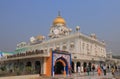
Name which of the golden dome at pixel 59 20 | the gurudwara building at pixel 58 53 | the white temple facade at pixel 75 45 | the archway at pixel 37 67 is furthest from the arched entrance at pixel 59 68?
the golden dome at pixel 59 20

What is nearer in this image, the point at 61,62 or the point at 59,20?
the point at 61,62

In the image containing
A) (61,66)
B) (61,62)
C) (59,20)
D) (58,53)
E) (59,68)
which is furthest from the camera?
(59,20)

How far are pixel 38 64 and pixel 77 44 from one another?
18598 millimetres

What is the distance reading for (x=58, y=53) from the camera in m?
31.9

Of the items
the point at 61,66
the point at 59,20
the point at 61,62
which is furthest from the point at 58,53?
the point at 59,20

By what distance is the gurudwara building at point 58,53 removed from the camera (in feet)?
104

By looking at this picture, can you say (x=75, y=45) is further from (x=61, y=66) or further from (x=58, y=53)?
(x=58, y=53)

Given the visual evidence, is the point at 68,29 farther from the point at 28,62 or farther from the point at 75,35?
the point at 28,62

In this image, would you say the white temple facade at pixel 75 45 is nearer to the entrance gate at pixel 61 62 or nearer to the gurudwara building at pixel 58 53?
the gurudwara building at pixel 58 53

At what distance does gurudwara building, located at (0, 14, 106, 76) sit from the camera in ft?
104

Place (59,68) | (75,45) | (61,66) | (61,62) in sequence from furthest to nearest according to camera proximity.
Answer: (75,45), (59,68), (61,66), (61,62)

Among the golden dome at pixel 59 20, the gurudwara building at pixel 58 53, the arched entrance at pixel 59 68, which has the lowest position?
the arched entrance at pixel 59 68

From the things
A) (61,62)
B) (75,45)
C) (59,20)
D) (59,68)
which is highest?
(59,20)

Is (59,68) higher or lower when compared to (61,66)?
lower
